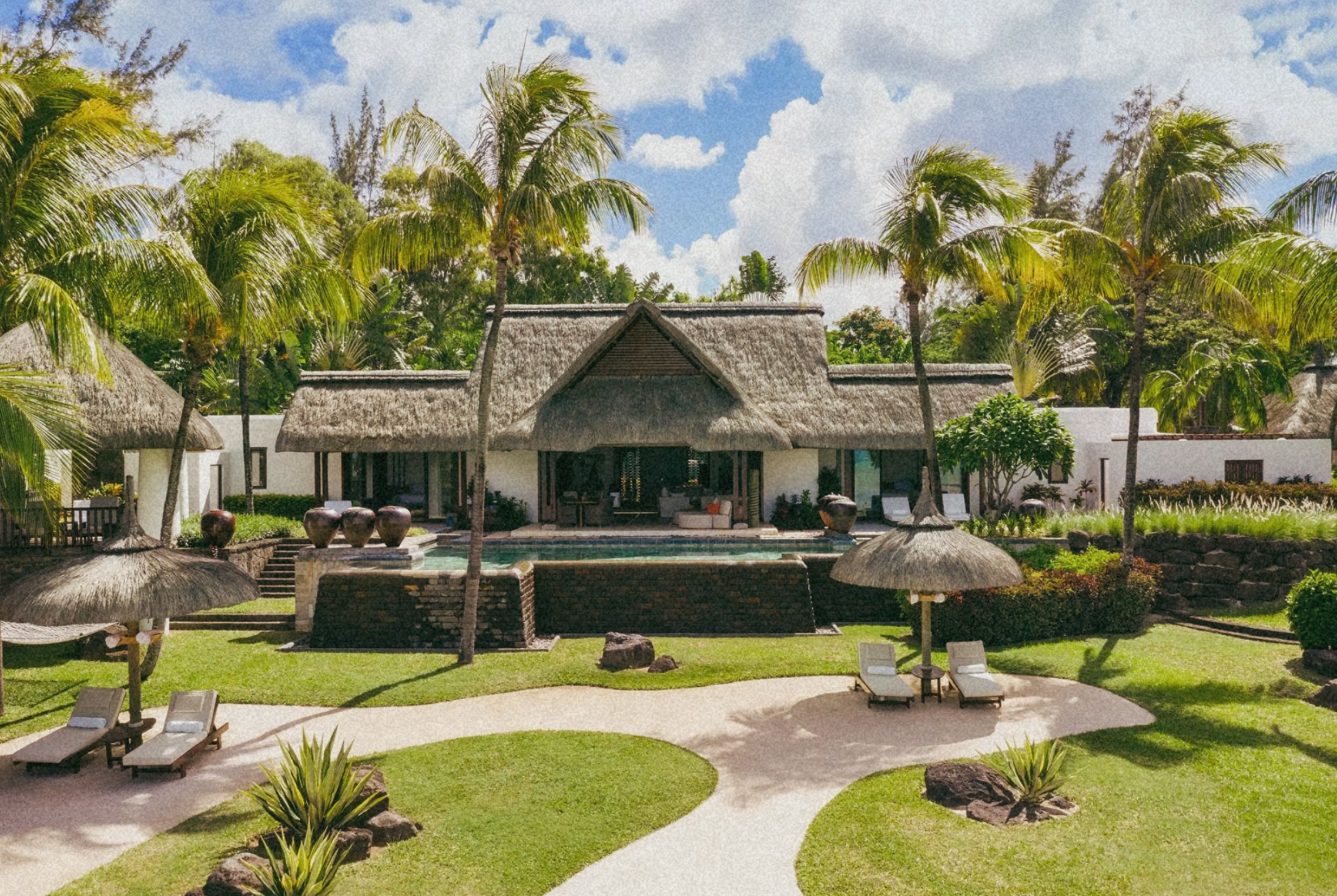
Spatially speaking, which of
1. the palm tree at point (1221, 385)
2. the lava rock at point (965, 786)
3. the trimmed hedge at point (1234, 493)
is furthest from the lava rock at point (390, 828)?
the palm tree at point (1221, 385)

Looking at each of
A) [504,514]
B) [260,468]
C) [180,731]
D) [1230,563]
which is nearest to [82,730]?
[180,731]

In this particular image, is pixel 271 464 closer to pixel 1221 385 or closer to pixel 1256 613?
pixel 1256 613

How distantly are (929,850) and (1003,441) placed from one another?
41.0ft

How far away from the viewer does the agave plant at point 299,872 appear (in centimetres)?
572

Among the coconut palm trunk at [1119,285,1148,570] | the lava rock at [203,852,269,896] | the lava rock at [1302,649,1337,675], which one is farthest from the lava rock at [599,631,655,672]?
the lava rock at [1302,649,1337,675]

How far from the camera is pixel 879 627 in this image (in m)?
14.4

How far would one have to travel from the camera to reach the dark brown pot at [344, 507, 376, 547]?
14977 mm

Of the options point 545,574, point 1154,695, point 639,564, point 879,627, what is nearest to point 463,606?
point 545,574

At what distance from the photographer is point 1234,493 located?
1856cm

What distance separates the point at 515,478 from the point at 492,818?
1533 centimetres

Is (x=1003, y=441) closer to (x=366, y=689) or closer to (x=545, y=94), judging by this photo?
(x=545, y=94)

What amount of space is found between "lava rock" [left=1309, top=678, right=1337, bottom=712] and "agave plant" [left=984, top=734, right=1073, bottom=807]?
4190 millimetres

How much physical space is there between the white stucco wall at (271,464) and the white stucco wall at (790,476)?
10933 mm

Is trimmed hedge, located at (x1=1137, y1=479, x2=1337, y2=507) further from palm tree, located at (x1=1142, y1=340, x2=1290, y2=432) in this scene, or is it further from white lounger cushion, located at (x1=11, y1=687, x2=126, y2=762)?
white lounger cushion, located at (x1=11, y1=687, x2=126, y2=762)
